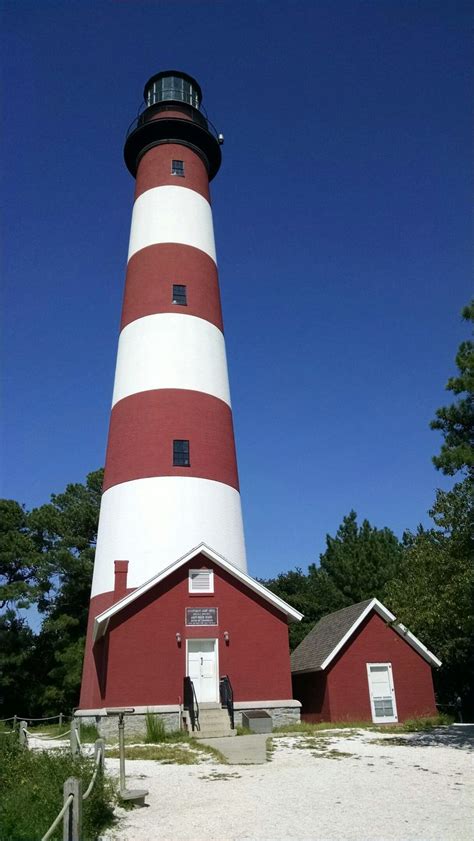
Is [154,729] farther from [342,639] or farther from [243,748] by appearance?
[342,639]

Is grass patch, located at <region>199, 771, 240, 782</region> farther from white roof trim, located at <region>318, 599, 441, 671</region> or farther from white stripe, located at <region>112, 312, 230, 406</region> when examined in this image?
white stripe, located at <region>112, 312, 230, 406</region>

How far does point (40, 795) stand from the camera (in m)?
7.95

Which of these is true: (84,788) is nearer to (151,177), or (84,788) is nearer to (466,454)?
(466,454)

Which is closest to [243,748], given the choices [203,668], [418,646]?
[203,668]

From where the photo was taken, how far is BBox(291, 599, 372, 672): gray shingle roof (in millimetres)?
20750

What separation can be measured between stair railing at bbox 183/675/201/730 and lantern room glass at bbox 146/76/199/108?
2306cm

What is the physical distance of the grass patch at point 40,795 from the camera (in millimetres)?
7340

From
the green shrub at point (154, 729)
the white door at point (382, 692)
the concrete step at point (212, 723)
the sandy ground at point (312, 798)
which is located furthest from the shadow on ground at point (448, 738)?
the green shrub at point (154, 729)

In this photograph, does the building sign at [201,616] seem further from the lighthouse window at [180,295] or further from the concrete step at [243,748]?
the lighthouse window at [180,295]

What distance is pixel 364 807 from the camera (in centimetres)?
873

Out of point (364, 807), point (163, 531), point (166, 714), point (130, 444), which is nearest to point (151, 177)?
point (130, 444)

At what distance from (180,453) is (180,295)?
19.6 ft

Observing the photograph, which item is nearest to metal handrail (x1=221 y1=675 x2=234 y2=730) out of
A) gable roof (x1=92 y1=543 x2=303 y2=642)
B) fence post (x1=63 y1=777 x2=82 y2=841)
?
gable roof (x1=92 y1=543 x2=303 y2=642)

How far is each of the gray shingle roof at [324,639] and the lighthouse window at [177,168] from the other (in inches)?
688
